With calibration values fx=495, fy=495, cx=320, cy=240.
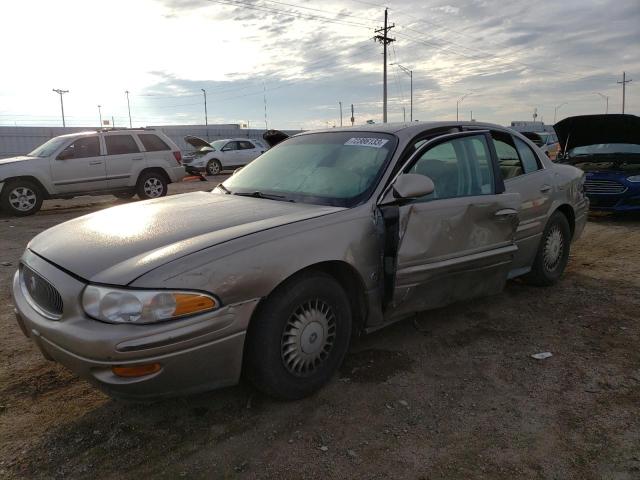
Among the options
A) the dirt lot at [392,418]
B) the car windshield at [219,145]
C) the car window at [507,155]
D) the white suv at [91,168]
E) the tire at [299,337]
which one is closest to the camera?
the dirt lot at [392,418]

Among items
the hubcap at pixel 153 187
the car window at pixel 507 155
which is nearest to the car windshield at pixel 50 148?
the hubcap at pixel 153 187

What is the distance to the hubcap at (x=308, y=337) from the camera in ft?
9.12

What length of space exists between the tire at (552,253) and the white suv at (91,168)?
9.54 meters

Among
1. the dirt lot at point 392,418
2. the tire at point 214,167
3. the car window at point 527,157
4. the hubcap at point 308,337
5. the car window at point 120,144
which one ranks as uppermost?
the car window at point 120,144

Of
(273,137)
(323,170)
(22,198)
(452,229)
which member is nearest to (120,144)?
(22,198)

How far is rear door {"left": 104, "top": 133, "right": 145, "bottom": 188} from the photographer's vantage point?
1134cm

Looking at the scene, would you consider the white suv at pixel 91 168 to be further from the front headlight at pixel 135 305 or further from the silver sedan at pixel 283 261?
the front headlight at pixel 135 305

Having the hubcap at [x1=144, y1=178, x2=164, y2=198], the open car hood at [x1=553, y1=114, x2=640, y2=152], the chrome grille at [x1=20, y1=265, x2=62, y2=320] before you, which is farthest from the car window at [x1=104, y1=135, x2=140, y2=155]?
the chrome grille at [x1=20, y1=265, x2=62, y2=320]

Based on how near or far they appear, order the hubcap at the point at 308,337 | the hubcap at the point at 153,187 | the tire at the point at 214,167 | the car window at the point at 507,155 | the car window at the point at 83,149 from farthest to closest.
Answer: the tire at the point at 214,167 → the hubcap at the point at 153,187 → the car window at the point at 83,149 → the car window at the point at 507,155 → the hubcap at the point at 308,337

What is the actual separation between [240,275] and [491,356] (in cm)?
201

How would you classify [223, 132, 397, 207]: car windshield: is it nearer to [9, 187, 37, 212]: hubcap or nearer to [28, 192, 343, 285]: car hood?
[28, 192, 343, 285]: car hood

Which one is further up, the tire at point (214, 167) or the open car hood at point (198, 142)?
the open car hood at point (198, 142)

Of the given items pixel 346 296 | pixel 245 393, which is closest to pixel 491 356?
pixel 346 296

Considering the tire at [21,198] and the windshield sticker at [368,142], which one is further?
the tire at [21,198]
